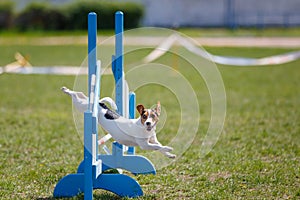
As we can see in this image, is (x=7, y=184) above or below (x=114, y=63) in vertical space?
below

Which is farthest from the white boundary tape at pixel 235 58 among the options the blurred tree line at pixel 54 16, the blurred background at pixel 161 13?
the blurred background at pixel 161 13

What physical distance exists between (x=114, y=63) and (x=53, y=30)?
29.3 m

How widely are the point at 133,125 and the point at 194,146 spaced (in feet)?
9.00

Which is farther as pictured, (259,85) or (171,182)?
(259,85)

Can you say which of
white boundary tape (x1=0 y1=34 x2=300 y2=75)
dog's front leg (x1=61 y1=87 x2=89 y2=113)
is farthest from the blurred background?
dog's front leg (x1=61 y1=87 x2=89 y2=113)

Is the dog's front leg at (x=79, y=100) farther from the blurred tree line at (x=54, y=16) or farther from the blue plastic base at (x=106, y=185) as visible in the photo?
the blurred tree line at (x=54, y=16)

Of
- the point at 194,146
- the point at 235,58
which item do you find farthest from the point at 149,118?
the point at 235,58

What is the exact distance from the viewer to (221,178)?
5.89 metres

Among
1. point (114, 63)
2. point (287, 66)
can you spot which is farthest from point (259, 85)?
point (114, 63)

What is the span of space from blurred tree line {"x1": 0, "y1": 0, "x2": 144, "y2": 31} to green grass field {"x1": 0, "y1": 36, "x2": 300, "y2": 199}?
20470mm

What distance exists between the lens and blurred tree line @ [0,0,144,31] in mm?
33906

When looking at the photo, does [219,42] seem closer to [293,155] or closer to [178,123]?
[178,123]

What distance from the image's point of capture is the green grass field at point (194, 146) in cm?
553

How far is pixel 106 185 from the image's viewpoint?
5113 millimetres
